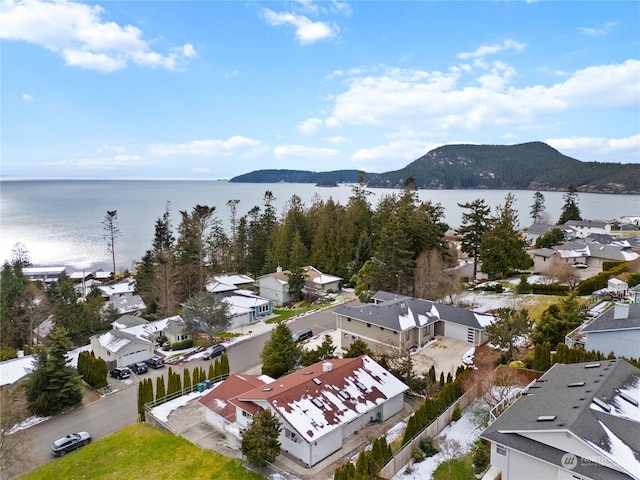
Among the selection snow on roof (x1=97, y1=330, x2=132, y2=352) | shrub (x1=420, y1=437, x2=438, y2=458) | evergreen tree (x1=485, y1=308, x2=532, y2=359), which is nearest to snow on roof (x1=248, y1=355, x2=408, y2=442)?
shrub (x1=420, y1=437, x2=438, y2=458)

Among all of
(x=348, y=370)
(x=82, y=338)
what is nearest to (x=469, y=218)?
(x=348, y=370)

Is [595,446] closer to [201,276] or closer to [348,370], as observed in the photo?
[348,370]

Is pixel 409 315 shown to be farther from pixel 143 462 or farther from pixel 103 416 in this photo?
pixel 103 416

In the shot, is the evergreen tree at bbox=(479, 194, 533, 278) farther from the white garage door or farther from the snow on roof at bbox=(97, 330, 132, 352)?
the snow on roof at bbox=(97, 330, 132, 352)

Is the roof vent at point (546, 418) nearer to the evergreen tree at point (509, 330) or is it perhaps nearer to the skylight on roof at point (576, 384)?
the skylight on roof at point (576, 384)

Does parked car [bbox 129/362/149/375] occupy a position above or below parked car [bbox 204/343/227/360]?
below
